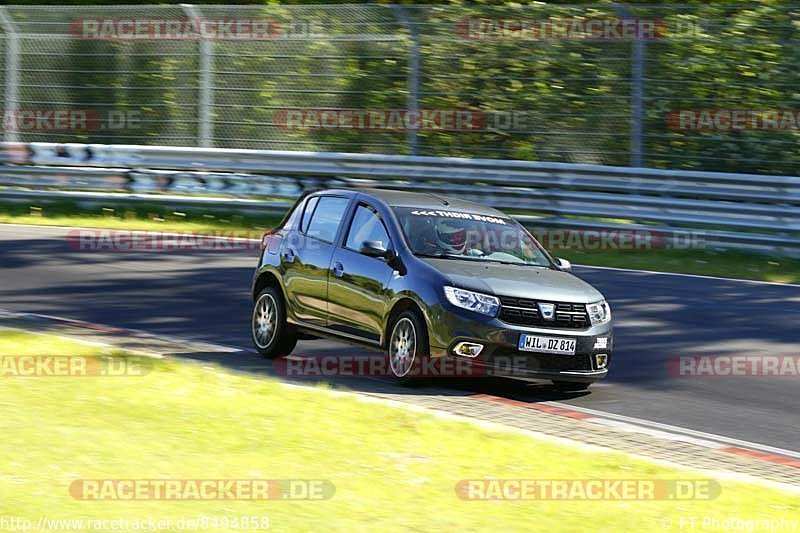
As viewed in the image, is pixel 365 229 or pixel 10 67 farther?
pixel 10 67

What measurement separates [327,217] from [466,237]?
1314 mm

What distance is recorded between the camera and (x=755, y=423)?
10.1 m

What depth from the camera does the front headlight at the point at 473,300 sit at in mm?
10438

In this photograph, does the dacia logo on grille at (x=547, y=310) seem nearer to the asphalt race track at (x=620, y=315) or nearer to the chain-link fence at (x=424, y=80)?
the asphalt race track at (x=620, y=315)

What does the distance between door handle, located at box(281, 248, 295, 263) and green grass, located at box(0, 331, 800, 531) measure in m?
2.41

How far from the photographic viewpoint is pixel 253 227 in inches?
856

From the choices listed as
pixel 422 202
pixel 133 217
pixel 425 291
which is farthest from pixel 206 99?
pixel 425 291

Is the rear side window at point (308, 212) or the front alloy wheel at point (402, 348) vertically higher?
the rear side window at point (308, 212)

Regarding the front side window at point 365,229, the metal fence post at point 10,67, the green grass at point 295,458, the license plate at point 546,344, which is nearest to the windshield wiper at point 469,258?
the front side window at point 365,229

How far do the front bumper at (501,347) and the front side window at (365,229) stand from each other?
4.03ft

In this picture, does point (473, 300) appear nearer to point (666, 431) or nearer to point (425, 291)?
point (425, 291)

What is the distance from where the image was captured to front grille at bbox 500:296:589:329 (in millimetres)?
10469

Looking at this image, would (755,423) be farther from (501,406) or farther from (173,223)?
(173,223)

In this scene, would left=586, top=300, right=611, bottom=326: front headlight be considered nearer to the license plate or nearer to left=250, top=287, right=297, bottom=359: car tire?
the license plate
